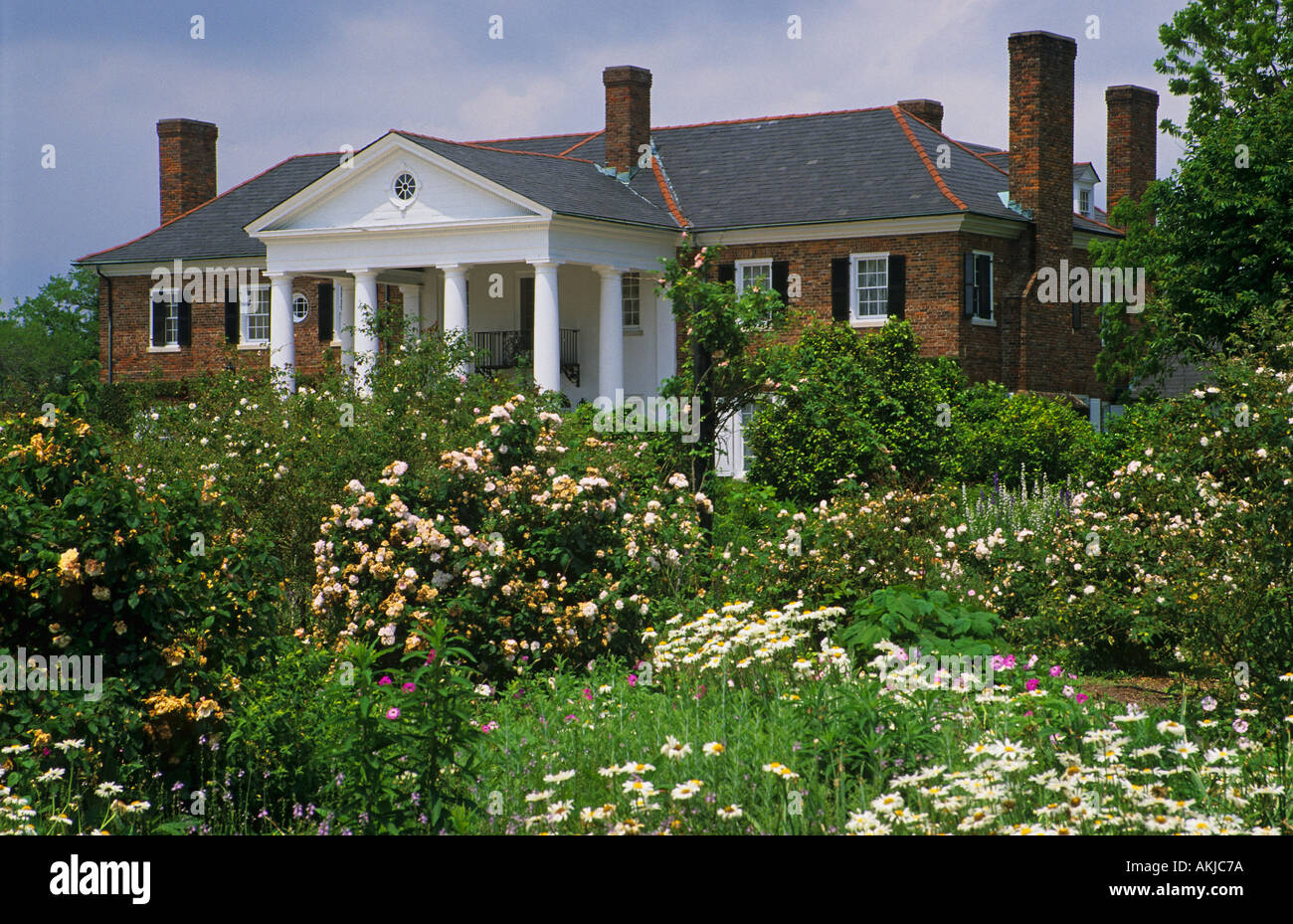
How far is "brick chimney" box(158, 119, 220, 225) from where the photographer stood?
45.8m

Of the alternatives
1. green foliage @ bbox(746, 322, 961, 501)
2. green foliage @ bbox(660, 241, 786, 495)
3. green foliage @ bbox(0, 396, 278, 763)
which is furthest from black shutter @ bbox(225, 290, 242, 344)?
green foliage @ bbox(0, 396, 278, 763)

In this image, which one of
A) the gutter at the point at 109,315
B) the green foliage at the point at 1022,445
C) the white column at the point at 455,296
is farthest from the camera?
the gutter at the point at 109,315

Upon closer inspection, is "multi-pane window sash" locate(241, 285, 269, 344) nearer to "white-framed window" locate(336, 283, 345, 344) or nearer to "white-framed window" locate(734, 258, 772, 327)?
"white-framed window" locate(336, 283, 345, 344)

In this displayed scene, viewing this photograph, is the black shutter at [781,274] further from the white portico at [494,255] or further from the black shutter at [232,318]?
the black shutter at [232,318]

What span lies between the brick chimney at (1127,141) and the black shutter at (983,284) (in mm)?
6961

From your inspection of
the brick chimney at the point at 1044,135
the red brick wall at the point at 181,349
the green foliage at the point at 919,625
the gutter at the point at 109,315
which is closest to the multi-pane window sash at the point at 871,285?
the brick chimney at the point at 1044,135

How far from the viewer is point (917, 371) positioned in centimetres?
2827

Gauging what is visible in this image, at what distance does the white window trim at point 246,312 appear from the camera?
41.6 m

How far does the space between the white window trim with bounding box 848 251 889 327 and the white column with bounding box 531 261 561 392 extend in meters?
6.69

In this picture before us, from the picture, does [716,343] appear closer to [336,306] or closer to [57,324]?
[336,306]

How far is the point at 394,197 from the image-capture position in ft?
120

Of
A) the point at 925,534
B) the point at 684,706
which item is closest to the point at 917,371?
the point at 925,534
